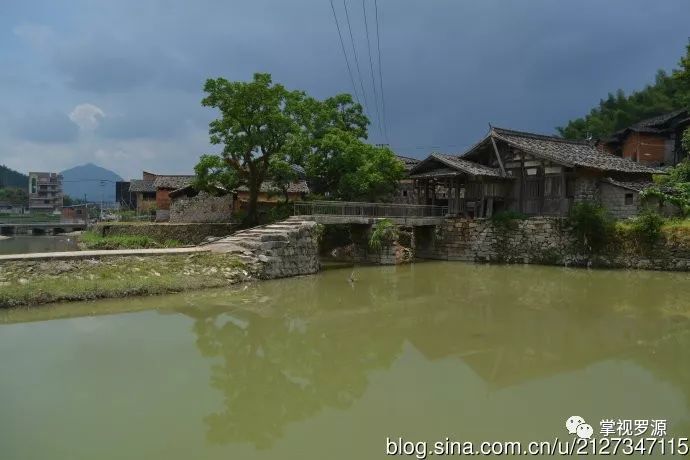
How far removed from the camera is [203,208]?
3184cm

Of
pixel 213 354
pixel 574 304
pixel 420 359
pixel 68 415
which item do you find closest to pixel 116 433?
pixel 68 415

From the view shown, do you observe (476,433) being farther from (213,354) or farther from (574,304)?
(574,304)

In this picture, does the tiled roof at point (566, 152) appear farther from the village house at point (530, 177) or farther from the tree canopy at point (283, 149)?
the tree canopy at point (283, 149)

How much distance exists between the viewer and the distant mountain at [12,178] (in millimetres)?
115775

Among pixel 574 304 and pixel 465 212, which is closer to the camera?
pixel 574 304

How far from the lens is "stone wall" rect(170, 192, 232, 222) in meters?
31.7

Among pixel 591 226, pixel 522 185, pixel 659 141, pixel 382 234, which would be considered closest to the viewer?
pixel 591 226

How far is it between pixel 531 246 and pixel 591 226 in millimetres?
2966

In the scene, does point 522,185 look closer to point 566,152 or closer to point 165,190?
point 566,152

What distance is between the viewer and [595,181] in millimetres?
24719

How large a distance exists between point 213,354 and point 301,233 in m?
11.1

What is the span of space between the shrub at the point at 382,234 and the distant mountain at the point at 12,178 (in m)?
121

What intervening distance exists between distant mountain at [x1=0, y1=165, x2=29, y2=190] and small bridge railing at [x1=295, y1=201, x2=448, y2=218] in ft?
392

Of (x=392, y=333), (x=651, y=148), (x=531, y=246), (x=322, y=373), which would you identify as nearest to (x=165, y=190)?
(x=531, y=246)
